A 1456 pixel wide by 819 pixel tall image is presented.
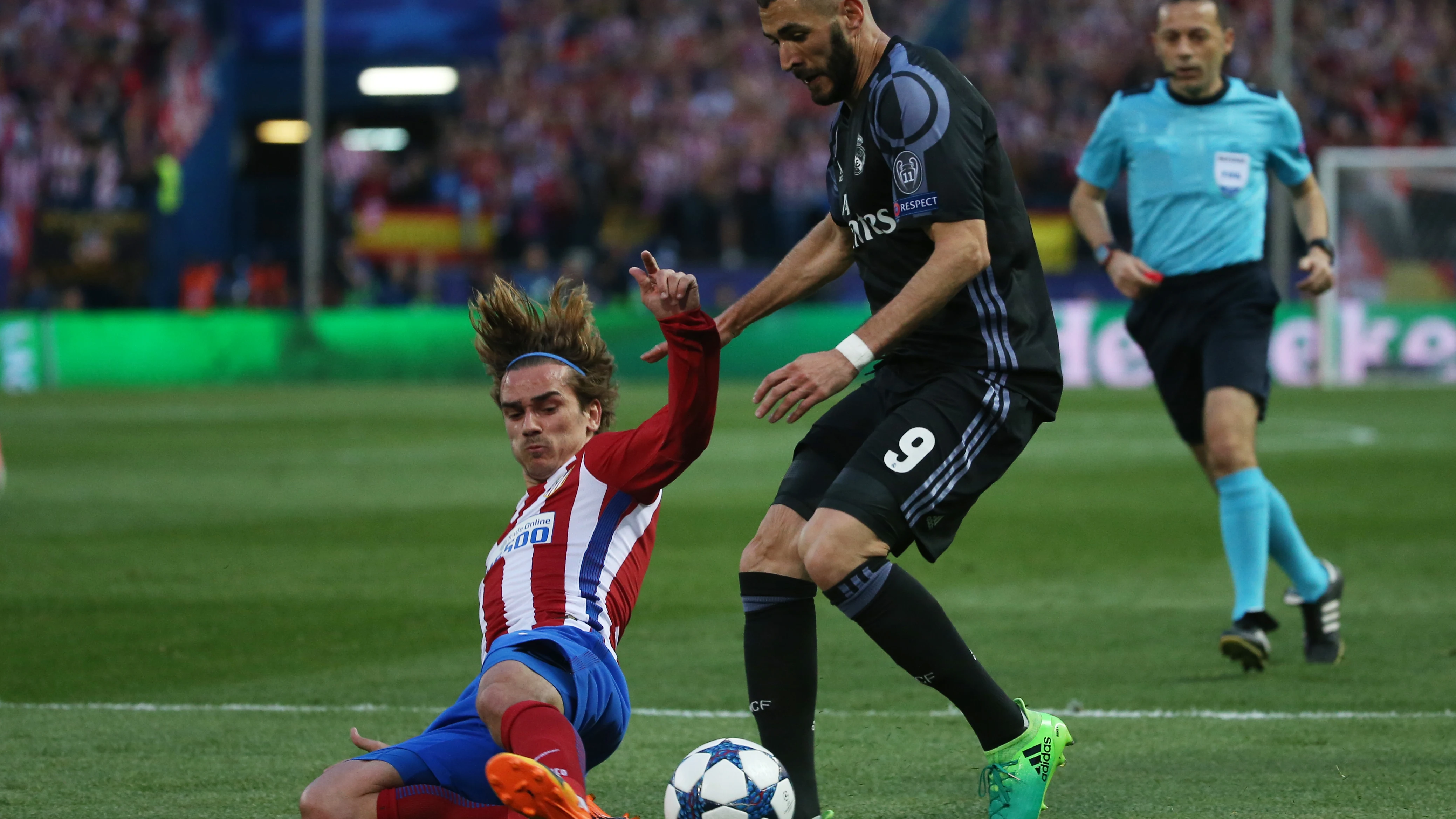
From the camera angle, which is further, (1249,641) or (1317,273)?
(1317,273)

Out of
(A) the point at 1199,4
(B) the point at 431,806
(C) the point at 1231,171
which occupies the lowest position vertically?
(B) the point at 431,806

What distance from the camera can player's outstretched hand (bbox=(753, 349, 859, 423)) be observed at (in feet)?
12.5

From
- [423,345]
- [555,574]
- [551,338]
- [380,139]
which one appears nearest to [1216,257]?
[551,338]

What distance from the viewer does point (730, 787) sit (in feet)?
12.8

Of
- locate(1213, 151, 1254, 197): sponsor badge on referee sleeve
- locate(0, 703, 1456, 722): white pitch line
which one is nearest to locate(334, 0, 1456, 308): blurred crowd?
locate(1213, 151, 1254, 197): sponsor badge on referee sleeve

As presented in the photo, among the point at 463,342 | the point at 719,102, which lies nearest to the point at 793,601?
the point at 463,342

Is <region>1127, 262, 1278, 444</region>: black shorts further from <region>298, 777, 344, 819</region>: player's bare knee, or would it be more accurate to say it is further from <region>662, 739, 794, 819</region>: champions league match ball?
<region>298, 777, 344, 819</region>: player's bare knee

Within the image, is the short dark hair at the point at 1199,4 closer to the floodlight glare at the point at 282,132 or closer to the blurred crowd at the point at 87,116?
the blurred crowd at the point at 87,116

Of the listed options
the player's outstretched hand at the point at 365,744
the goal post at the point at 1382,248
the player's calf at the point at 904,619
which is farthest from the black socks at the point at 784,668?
the goal post at the point at 1382,248

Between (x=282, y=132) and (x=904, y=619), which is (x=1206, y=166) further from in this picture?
(x=282, y=132)

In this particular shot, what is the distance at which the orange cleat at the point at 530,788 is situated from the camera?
336cm

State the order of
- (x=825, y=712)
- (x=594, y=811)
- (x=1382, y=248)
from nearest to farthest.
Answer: (x=594, y=811) → (x=825, y=712) → (x=1382, y=248)

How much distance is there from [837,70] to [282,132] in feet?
105

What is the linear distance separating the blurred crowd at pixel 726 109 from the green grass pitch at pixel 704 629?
473 inches
